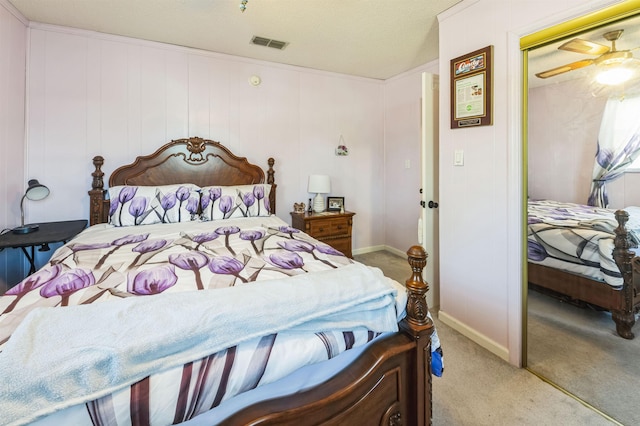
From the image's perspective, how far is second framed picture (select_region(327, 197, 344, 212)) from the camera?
12.2 feet

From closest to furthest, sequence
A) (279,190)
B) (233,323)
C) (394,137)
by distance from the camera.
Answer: (233,323) < (279,190) < (394,137)

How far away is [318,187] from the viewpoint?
11.6 feet

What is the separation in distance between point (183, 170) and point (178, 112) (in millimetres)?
592

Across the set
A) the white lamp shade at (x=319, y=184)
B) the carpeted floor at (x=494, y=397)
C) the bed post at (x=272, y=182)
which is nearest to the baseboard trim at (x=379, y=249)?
the white lamp shade at (x=319, y=184)

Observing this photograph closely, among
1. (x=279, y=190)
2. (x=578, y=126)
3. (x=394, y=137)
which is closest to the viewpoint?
(x=578, y=126)

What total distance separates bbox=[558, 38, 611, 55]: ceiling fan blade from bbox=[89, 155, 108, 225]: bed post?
3490mm

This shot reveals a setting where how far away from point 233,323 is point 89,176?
2.77m

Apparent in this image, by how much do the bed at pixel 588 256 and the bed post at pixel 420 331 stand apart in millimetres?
1194

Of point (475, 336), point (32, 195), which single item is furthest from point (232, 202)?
point (475, 336)

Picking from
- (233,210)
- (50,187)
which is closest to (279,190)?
(233,210)

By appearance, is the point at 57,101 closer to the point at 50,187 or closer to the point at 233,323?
the point at 50,187

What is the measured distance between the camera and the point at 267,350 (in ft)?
2.85

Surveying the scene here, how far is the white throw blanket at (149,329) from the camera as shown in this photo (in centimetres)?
66

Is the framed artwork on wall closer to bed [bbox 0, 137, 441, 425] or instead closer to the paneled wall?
bed [bbox 0, 137, 441, 425]
